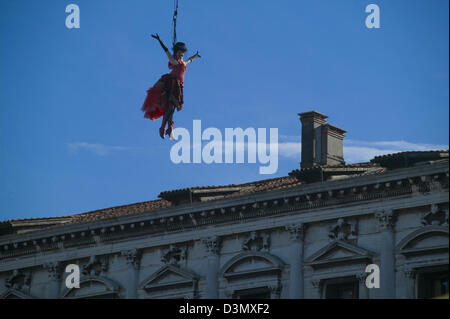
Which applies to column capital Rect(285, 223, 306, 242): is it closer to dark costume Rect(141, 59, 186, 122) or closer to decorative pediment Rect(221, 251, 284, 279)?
decorative pediment Rect(221, 251, 284, 279)

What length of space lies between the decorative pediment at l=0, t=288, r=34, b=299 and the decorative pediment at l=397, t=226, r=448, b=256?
15252mm

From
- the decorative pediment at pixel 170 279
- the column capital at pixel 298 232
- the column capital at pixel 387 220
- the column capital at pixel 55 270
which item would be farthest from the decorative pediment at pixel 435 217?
the column capital at pixel 55 270

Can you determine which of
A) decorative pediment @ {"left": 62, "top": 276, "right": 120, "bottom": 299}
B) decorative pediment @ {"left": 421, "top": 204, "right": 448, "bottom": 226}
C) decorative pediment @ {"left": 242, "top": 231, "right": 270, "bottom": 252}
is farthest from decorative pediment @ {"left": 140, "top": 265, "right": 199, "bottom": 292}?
decorative pediment @ {"left": 421, "top": 204, "right": 448, "bottom": 226}

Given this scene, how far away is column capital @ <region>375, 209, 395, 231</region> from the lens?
45812 mm

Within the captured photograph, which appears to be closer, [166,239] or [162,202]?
[166,239]

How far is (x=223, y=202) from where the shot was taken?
162ft

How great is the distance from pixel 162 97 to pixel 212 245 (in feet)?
19.2

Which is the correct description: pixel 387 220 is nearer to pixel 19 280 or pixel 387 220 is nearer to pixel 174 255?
pixel 174 255

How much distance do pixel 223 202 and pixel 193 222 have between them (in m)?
1.60

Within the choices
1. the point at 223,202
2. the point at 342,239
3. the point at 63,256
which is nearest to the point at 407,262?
the point at 342,239

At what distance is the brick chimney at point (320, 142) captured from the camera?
52375 millimetres

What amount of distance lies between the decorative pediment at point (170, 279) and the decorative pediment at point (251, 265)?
4.26 feet
